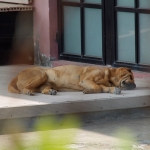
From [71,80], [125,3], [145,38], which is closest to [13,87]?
[71,80]

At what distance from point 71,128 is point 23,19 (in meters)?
6.72

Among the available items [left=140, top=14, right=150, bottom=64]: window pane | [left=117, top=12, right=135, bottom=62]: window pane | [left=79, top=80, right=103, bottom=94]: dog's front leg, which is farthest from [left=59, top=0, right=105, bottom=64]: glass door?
[left=79, top=80, right=103, bottom=94]: dog's front leg

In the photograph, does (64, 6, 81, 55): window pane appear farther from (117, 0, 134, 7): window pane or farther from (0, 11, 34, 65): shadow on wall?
(117, 0, 134, 7): window pane

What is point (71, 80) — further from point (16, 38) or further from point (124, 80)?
point (16, 38)

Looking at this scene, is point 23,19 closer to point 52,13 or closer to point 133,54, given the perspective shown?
point 52,13

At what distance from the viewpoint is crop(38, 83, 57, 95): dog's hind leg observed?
18.4 ft

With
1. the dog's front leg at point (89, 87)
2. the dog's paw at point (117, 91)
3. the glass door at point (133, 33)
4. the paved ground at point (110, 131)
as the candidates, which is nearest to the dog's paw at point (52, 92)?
the dog's front leg at point (89, 87)

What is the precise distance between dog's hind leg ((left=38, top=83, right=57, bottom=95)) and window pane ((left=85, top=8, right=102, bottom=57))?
156 centimetres

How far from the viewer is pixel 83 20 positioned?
723 cm

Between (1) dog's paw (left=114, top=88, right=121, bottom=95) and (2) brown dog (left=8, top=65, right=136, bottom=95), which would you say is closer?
(1) dog's paw (left=114, top=88, right=121, bottom=95)

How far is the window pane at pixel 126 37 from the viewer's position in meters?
6.75

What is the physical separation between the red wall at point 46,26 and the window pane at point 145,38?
1.31 metres

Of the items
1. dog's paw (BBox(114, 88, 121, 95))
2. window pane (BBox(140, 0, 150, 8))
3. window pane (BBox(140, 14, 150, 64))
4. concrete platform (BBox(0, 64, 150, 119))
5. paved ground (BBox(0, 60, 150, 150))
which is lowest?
paved ground (BBox(0, 60, 150, 150))

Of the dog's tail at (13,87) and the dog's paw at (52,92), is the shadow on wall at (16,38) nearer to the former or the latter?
the dog's tail at (13,87)
